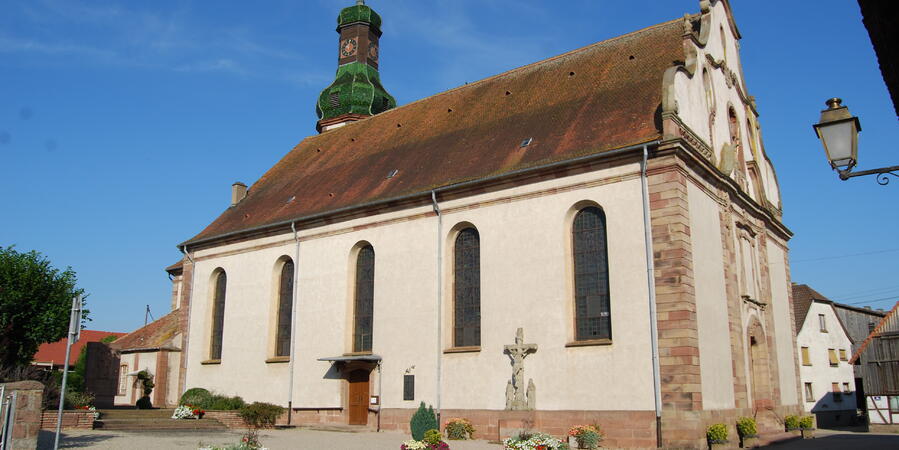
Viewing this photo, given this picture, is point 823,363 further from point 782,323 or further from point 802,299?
point 782,323

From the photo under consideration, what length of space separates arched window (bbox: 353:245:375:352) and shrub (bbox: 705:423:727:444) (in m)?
11.2

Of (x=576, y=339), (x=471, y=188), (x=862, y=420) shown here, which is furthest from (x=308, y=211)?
(x=862, y=420)

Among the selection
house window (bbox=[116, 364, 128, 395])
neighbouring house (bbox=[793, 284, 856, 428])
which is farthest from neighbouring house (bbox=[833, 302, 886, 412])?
house window (bbox=[116, 364, 128, 395])

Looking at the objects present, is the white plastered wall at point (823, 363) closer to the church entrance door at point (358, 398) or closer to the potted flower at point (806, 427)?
the potted flower at point (806, 427)

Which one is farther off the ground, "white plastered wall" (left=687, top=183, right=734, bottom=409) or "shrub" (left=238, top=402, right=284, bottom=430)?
"white plastered wall" (left=687, top=183, right=734, bottom=409)

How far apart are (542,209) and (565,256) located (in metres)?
1.56

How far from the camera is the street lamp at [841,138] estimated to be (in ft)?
22.7

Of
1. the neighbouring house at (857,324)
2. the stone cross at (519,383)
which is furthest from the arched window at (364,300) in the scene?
the neighbouring house at (857,324)

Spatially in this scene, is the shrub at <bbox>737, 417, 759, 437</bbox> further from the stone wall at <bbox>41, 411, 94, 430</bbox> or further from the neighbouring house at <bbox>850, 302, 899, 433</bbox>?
the stone wall at <bbox>41, 411, 94, 430</bbox>

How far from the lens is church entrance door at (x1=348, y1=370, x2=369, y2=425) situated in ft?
79.1

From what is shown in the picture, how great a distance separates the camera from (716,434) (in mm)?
17453

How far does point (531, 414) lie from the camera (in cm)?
1981

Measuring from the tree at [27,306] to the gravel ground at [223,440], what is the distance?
9.12m

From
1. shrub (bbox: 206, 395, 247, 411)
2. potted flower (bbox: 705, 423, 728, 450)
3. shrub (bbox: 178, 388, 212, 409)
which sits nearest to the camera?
potted flower (bbox: 705, 423, 728, 450)
